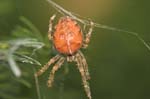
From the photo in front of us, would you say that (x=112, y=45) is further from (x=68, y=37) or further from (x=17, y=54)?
(x=17, y=54)

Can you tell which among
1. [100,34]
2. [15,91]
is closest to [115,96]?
[100,34]

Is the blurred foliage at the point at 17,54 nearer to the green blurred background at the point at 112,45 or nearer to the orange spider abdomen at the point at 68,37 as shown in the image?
the orange spider abdomen at the point at 68,37

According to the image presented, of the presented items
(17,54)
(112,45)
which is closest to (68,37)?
(17,54)

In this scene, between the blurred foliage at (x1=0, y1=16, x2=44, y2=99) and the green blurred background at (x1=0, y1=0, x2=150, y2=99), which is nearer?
the blurred foliage at (x1=0, y1=16, x2=44, y2=99)

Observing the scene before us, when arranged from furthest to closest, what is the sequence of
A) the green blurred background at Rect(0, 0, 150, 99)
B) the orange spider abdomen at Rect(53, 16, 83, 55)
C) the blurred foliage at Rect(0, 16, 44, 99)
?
the green blurred background at Rect(0, 0, 150, 99), the orange spider abdomen at Rect(53, 16, 83, 55), the blurred foliage at Rect(0, 16, 44, 99)

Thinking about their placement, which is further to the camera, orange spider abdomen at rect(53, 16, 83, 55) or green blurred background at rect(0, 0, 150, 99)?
green blurred background at rect(0, 0, 150, 99)

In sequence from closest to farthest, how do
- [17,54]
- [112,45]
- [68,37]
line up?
[17,54]
[68,37]
[112,45]

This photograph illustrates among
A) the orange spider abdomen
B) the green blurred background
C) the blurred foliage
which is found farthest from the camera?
the green blurred background

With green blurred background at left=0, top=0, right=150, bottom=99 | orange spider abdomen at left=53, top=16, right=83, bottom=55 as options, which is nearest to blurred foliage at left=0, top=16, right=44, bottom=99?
orange spider abdomen at left=53, top=16, right=83, bottom=55

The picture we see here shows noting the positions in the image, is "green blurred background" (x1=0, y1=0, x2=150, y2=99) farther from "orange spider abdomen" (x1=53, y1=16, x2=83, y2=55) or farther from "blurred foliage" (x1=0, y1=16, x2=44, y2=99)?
"orange spider abdomen" (x1=53, y1=16, x2=83, y2=55)
